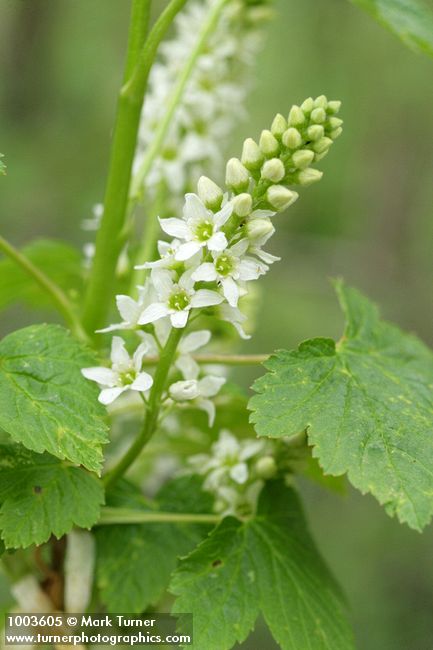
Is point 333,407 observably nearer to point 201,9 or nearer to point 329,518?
point 201,9

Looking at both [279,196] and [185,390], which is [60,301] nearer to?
[185,390]

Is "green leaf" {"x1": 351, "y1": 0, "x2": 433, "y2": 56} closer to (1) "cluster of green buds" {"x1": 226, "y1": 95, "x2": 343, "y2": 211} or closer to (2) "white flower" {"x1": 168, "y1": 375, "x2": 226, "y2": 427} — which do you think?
(1) "cluster of green buds" {"x1": 226, "y1": 95, "x2": 343, "y2": 211}

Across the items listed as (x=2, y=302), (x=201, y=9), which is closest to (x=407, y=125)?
(x=201, y=9)

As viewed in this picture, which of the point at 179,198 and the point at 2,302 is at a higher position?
the point at 179,198

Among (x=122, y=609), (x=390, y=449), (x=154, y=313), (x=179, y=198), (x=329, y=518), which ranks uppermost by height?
(x=179, y=198)

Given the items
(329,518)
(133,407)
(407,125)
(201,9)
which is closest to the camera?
(133,407)

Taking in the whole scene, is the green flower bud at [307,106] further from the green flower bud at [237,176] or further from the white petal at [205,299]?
the white petal at [205,299]

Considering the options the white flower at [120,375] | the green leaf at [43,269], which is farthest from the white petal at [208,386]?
the green leaf at [43,269]

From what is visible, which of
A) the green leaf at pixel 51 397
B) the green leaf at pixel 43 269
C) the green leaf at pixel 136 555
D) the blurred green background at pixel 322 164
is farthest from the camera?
the blurred green background at pixel 322 164
